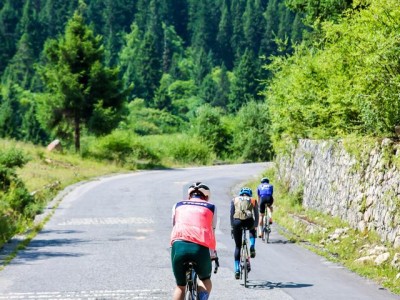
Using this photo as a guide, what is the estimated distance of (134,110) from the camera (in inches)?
5162

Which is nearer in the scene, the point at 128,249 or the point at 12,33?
the point at 128,249

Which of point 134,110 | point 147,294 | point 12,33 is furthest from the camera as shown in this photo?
point 12,33

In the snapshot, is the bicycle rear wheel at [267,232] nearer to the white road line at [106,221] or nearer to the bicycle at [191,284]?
the white road line at [106,221]

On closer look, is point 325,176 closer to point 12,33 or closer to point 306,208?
point 306,208

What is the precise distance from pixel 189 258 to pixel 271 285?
4.70 metres

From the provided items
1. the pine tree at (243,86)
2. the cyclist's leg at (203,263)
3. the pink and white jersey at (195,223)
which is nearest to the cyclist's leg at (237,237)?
the pink and white jersey at (195,223)

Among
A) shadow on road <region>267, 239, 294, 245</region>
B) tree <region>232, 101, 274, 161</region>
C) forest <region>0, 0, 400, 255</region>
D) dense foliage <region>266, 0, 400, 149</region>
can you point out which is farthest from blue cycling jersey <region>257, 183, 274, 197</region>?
tree <region>232, 101, 274, 161</region>

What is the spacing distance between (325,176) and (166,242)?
18.7ft

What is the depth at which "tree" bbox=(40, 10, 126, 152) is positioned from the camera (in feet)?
165

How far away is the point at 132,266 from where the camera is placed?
14.2 metres

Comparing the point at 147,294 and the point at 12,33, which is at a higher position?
the point at 12,33

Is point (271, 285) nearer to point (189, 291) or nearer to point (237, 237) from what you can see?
point (237, 237)

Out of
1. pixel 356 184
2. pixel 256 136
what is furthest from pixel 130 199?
pixel 256 136

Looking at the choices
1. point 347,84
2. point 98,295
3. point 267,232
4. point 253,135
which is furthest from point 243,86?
point 98,295
